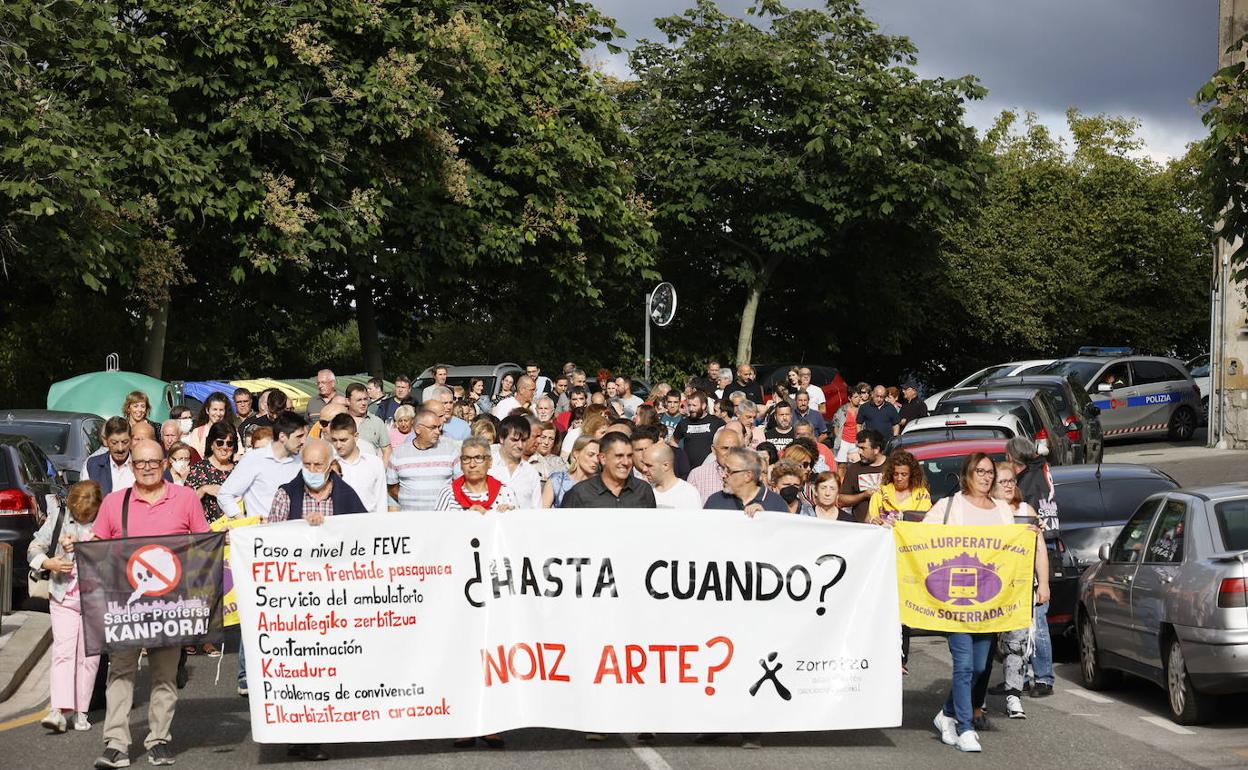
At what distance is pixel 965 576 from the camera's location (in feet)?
32.2

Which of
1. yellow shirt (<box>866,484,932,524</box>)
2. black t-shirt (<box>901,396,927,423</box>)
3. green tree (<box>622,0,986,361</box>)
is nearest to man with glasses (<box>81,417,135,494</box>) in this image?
yellow shirt (<box>866,484,932,524</box>)

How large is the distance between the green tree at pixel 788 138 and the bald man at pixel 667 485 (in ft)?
112

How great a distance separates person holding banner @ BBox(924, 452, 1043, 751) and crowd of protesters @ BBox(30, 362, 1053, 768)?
0.01 m

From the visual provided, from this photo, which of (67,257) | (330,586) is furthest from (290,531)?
(67,257)

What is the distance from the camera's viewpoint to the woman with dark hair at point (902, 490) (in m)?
11.9

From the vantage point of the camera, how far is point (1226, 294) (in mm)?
33094

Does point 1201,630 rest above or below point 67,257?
below

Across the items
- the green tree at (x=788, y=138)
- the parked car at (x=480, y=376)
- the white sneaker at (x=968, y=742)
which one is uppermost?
the green tree at (x=788, y=138)

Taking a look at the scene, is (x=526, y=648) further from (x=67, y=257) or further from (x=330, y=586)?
(x=67, y=257)

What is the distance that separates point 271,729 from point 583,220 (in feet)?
93.4

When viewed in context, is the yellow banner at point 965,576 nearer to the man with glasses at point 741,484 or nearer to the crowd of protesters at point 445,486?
the crowd of protesters at point 445,486

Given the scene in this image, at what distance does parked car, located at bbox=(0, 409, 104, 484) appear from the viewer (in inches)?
762

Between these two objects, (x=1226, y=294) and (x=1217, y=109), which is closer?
Result: (x=1217, y=109)

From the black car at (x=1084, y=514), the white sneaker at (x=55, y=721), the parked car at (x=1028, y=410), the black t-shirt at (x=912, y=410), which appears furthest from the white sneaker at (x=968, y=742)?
the black t-shirt at (x=912, y=410)
